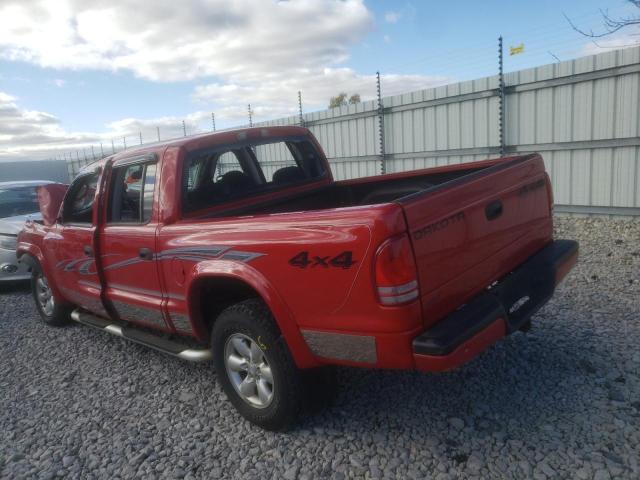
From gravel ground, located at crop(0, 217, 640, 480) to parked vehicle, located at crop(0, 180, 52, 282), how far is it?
280cm

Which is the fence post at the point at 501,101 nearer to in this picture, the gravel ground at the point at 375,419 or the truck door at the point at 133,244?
the gravel ground at the point at 375,419

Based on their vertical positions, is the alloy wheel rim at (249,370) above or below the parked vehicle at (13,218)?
below

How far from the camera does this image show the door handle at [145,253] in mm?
3490

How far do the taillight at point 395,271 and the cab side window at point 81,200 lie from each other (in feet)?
9.70

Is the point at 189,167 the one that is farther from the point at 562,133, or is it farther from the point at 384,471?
the point at 562,133

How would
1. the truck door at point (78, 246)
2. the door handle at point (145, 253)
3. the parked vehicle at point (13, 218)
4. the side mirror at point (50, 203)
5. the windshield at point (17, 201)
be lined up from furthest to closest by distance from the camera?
the windshield at point (17, 201), the parked vehicle at point (13, 218), the side mirror at point (50, 203), the truck door at point (78, 246), the door handle at point (145, 253)

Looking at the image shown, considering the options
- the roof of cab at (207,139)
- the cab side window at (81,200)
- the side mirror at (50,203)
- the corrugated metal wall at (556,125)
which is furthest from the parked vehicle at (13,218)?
the corrugated metal wall at (556,125)

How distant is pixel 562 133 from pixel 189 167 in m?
7.25

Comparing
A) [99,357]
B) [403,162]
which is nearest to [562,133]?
[403,162]

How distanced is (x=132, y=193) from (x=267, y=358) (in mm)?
1822

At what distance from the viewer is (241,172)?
4.05 metres

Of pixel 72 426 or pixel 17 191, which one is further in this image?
pixel 17 191

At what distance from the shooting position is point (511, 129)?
9141 mm

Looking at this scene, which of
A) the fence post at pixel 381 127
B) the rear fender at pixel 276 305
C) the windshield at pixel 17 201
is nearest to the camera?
the rear fender at pixel 276 305
